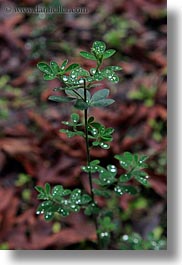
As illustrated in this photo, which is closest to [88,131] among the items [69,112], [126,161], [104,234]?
[126,161]

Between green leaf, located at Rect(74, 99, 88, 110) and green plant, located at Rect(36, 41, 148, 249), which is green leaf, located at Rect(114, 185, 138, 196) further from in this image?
green leaf, located at Rect(74, 99, 88, 110)

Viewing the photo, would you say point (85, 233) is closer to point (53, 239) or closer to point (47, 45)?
point (53, 239)

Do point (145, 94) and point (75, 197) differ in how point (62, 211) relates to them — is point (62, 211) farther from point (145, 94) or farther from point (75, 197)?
point (145, 94)

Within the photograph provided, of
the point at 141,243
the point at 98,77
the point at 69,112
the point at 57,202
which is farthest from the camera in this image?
the point at 69,112

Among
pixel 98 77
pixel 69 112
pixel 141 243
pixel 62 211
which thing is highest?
pixel 98 77

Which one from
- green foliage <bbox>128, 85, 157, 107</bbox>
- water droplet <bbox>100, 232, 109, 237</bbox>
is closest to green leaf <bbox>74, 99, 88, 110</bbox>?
water droplet <bbox>100, 232, 109, 237</bbox>

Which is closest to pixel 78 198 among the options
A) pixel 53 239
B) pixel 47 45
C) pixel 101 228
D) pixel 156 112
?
pixel 101 228

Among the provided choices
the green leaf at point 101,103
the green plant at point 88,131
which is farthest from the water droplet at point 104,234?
the green leaf at point 101,103

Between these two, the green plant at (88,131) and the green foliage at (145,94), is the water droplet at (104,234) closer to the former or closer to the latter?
the green plant at (88,131)

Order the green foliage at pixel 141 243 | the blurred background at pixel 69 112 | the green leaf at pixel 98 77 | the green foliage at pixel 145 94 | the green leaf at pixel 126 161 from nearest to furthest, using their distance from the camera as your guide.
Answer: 1. the green leaf at pixel 98 77
2. the green leaf at pixel 126 161
3. the green foliage at pixel 141 243
4. the blurred background at pixel 69 112
5. the green foliage at pixel 145 94
